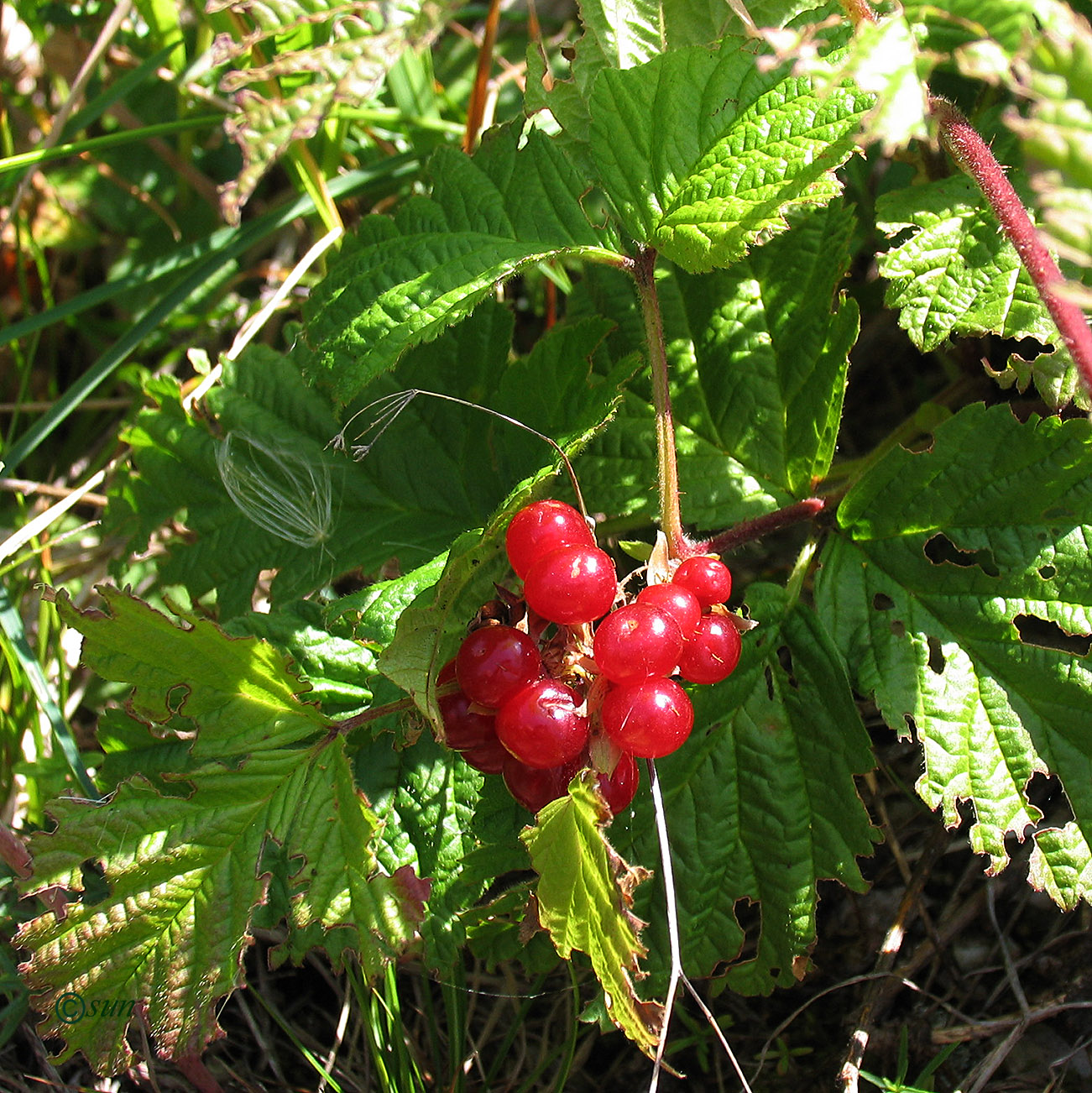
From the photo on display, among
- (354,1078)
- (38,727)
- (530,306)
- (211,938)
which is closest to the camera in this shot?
(211,938)

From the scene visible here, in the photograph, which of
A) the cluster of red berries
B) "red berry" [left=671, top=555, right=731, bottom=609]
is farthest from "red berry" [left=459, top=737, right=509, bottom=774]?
"red berry" [left=671, top=555, right=731, bottom=609]

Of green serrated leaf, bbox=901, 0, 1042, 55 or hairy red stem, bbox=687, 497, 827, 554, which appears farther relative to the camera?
hairy red stem, bbox=687, 497, 827, 554

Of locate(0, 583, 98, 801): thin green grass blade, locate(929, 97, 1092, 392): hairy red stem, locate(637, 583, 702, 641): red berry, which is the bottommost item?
locate(0, 583, 98, 801): thin green grass blade

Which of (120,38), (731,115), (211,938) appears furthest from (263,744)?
(120,38)

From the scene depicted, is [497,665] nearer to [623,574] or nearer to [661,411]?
[661,411]

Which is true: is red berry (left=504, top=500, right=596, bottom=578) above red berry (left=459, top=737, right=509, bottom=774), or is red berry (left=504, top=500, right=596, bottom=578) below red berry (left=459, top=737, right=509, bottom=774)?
above

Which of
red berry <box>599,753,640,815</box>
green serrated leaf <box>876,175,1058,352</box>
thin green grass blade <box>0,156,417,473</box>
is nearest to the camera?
red berry <box>599,753,640,815</box>

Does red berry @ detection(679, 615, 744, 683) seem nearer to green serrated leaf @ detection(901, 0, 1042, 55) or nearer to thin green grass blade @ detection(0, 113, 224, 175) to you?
green serrated leaf @ detection(901, 0, 1042, 55)

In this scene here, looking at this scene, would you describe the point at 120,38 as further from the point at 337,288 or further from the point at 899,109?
the point at 899,109
